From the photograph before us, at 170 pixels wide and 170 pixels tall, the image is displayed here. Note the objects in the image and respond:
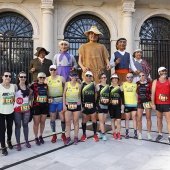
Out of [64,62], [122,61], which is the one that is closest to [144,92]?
[122,61]

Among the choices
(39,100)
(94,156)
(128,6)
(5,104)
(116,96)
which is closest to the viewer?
(94,156)

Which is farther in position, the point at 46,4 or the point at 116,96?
the point at 46,4

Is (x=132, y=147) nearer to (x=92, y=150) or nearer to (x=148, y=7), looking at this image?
(x=92, y=150)

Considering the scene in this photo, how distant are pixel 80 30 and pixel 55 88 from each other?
280 inches

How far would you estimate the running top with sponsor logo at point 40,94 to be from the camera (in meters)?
4.15

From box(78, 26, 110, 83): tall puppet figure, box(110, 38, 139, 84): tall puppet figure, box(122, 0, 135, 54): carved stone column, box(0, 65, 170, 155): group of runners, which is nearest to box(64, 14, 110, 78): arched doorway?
box(122, 0, 135, 54): carved stone column

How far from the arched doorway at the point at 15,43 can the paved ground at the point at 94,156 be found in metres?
6.54

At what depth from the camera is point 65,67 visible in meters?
5.49

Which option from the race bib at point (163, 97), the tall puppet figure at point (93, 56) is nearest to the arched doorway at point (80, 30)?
the tall puppet figure at point (93, 56)

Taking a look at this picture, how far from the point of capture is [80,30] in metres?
10.8

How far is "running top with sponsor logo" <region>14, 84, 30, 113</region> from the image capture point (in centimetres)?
394

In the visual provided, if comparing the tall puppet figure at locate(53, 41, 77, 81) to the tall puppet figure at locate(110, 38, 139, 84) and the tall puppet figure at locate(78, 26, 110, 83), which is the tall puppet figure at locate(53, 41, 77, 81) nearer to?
the tall puppet figure at locate(78, 26, 110, 83)

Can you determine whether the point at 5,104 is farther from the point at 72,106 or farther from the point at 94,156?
the point at 94,156

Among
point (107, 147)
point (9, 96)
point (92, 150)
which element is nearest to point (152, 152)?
point (107, 147)
